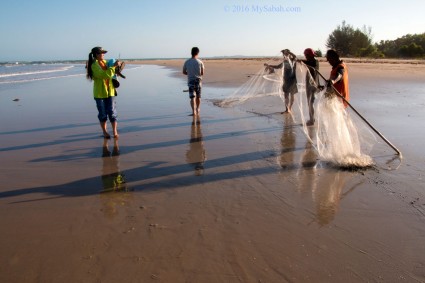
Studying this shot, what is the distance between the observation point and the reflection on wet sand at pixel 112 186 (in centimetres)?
356

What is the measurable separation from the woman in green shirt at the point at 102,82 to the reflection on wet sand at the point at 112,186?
49.9 inches

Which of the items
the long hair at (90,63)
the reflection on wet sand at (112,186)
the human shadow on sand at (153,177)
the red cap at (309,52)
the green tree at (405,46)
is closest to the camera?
the reflection on wet sand at (112,186)

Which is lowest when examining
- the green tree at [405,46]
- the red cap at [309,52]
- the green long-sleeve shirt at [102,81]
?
the green long-sleeve shirt at [102,81]

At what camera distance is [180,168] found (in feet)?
15.6

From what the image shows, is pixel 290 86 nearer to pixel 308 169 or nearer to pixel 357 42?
pixel 308 169

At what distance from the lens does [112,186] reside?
13.5ft

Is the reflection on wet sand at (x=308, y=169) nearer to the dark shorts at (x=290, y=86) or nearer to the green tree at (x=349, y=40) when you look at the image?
the dark shorts at (x=290, y=86)

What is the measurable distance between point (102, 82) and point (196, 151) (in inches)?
96.3

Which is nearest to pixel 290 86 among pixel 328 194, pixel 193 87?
pixel 193 87

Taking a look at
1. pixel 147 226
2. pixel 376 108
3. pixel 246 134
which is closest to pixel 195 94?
pixel 246 134

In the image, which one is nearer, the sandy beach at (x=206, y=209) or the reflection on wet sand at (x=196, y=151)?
the sandy beach at (x=206, y=209)

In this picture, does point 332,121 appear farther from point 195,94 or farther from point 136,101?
point 136,101

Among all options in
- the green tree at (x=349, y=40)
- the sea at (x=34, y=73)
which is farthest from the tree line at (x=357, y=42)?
the sea at (x=34, y=73)

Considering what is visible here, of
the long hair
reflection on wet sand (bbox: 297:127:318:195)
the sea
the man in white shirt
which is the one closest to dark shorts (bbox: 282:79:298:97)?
the man in white shirt
